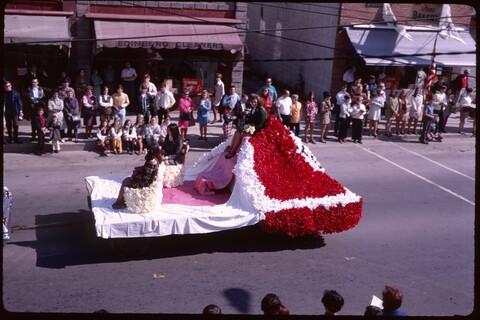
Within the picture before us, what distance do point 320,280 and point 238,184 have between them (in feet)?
6.46

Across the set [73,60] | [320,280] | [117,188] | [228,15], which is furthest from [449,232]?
[73,60]

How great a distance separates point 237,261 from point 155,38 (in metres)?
10.6

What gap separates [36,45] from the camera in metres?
18.8

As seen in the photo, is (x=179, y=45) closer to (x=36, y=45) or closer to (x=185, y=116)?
(x=185, y=116)

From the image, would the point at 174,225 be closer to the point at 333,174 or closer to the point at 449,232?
the point at 449,232

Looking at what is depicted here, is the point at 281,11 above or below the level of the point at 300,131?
above

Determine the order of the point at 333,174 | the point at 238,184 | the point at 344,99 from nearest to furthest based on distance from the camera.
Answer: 1. the point at 238,184
2. the point at 333,174
3. the point at 344,99

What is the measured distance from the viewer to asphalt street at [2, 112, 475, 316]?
8.41 meters

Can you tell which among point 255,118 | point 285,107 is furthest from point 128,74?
point 255,118

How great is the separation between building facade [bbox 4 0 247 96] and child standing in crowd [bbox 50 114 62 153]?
363 cm

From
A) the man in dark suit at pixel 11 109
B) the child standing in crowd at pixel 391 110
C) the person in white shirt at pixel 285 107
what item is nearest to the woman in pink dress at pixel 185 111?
the person in white shirt at pixel 285 107

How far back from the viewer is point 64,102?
16.0m

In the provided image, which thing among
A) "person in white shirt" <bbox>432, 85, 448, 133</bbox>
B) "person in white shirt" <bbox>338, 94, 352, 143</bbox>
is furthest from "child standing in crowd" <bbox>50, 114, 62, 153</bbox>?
"person in white shirt" <bbox>432, 85, 448, 133</bbox>

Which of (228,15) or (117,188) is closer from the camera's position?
(117,188)
